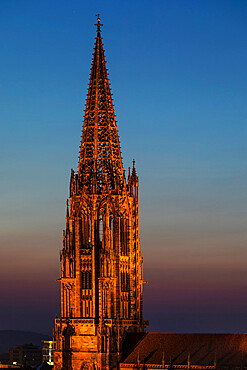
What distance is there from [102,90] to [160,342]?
31.9 m

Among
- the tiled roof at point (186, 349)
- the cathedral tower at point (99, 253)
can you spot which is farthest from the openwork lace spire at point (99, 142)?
the tiled roof at point (186, 349)

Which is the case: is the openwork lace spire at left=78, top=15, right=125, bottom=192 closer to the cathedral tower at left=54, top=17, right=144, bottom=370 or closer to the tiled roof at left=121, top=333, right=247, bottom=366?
the cathedral tower at left=54, top=17, right=144, bottom=370

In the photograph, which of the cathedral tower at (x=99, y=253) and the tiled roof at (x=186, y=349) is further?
the cathedral tower at (x=99, y=253)

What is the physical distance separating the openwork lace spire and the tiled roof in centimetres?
1947

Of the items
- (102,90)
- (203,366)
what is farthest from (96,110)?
(203,366)

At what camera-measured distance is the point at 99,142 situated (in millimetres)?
129000

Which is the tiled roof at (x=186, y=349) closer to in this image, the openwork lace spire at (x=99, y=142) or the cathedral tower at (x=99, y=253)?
the cathedral tower at (x=99, y=253)

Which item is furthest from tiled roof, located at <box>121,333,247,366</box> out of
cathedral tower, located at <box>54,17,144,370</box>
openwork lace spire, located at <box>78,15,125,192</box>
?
openwork lace spire, located at <box>78,15,125,192</box>

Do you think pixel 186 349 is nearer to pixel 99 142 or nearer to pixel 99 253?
pixel 99 253

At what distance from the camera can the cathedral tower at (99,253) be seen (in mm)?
125562

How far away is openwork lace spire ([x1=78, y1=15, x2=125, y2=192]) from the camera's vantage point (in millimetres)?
128875

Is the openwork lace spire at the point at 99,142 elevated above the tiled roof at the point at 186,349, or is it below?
above

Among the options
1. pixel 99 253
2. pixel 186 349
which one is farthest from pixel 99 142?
pixel 186 349

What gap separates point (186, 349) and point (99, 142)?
27.6 meters
